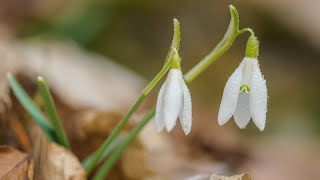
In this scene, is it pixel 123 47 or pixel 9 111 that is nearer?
pixel 9 111

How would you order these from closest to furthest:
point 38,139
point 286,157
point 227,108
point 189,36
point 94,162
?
point 227,108 → point 94,162 → point 38,139 → point 286,157 → point 189,36

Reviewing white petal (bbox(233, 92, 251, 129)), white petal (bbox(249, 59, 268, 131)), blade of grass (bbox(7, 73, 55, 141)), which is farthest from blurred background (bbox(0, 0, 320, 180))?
white petal (bbox(249, 59, 268, 131))

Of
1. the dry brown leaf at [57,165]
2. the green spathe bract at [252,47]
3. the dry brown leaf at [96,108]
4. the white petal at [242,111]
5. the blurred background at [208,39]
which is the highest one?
the blurred background at [208,39]

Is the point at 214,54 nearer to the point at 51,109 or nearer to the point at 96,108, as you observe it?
the point at 51,109

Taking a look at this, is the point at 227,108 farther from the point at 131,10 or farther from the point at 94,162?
the point at 131,10

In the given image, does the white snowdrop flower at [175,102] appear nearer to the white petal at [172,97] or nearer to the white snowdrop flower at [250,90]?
the white petal at [172,97]

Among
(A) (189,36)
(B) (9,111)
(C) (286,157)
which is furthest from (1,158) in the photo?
(A) (189,36)

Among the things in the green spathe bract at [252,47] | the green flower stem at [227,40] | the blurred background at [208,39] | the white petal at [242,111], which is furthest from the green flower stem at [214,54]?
the blurred background at [208,39]
